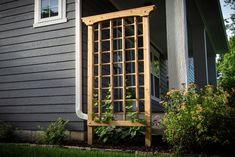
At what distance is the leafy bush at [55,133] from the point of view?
5.56 m

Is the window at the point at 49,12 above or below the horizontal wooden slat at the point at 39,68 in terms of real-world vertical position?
above

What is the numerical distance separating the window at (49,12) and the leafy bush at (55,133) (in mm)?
2050

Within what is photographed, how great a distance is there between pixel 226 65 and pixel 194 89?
2350 centimetres

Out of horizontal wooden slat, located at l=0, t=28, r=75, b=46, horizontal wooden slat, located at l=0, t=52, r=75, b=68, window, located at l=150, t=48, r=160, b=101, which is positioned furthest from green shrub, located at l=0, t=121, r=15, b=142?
window, located at l=150, t=48, r=160, b=101

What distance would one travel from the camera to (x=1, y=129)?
6.19m

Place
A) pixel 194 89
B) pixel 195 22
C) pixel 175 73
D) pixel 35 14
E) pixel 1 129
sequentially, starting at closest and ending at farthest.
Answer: pixel 194 89, pixel 175 73, pixel 1 129, pixel 35 14, pixel 195 22

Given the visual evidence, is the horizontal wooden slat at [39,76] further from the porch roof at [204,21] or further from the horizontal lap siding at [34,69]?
the porch roof at [204,21]

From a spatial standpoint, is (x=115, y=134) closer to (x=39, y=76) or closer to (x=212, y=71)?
(x=39, y=76)

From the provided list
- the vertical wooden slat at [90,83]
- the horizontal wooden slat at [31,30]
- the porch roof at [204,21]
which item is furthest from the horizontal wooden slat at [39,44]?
the porch roof at [204,21]

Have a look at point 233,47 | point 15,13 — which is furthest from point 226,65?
point 15,13

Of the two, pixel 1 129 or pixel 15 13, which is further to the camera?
pixel 15 13

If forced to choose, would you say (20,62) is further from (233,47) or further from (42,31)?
(233,47)

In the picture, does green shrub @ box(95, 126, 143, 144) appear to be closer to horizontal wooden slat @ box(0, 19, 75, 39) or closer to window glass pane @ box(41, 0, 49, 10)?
horizontal wooden slat @ box(0, 19, 75, 39)

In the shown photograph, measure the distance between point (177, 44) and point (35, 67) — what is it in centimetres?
302
